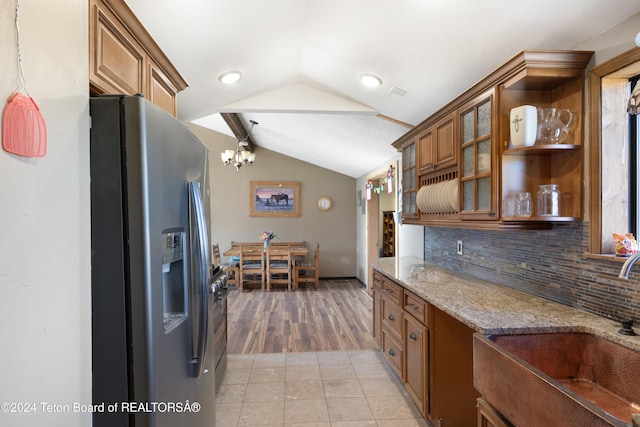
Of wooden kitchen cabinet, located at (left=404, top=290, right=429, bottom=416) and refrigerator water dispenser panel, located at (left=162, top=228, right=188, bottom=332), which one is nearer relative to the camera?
refrigerator water dispenser panel, located at (left=162, top=228, right=188, bottom=332)

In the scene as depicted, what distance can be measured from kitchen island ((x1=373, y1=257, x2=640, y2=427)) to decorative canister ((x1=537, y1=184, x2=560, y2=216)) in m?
0.48

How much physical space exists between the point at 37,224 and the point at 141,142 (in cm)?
36

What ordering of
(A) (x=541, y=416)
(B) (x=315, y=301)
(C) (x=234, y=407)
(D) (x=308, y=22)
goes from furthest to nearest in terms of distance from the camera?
1. (B) (x=315, y=301)
2. (C) (x=234, y=407)
3. (D) (x=308, y=22)
4. (A) (x=541, y=416)

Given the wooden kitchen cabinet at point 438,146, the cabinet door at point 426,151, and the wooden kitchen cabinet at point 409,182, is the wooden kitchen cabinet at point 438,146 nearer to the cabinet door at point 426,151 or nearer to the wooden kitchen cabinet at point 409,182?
the cabinet door at point 426,151

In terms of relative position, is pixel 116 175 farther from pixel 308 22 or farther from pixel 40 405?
pixel 308 22

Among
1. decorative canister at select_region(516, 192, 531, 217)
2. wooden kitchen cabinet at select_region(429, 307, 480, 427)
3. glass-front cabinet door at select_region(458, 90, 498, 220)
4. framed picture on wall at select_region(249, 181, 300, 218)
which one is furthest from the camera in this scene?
framed picture on wall at select_region(249, 181, 300, 218)

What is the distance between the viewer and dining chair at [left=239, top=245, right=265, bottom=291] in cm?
620

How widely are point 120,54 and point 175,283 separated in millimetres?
993

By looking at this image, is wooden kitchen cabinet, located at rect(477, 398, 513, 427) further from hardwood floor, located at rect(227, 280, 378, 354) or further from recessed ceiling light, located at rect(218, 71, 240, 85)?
recessed ceiling light, located at rect(218, 71, 240, 85)

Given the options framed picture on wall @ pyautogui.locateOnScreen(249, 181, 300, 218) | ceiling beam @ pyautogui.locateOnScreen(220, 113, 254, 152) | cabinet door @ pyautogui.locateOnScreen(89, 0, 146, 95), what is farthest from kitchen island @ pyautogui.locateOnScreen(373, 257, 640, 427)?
framed picture on wall @ pyautogui.locateOnScreen(249, 181, 300, 218)

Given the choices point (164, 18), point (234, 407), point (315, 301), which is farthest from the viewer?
point (315, 301)

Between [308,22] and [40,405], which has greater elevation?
[308,22]

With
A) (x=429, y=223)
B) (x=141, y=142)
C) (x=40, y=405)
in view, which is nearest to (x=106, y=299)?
(x=40, y=405)

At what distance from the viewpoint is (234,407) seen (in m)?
2.33
